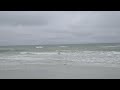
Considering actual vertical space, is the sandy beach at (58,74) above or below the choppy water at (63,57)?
below

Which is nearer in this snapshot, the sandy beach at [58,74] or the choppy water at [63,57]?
the sandy beach at [58,74]

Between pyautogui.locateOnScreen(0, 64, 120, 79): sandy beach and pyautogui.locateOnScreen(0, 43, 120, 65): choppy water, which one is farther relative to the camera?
pyautogui.locateOnScreen(0, 43, 120, 65): choppy water

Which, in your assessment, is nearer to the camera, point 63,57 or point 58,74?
point 58,74

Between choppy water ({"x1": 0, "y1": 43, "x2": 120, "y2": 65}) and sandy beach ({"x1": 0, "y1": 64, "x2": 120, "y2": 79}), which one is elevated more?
choppy water ({"x1": 0, "y1": 43, "x2": 120, "y2": 65})

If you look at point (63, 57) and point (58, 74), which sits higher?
point (63, 57)
